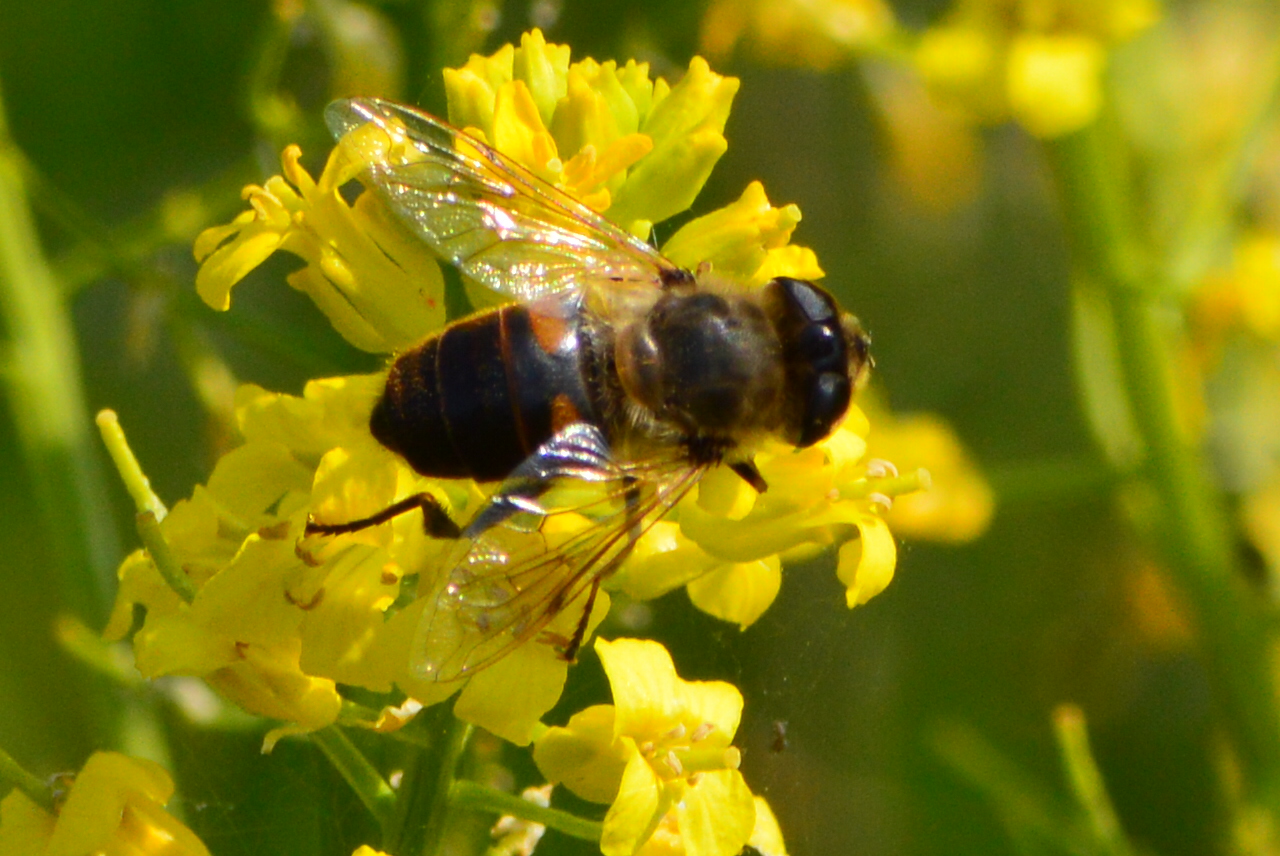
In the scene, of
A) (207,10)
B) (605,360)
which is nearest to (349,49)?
(207,10)

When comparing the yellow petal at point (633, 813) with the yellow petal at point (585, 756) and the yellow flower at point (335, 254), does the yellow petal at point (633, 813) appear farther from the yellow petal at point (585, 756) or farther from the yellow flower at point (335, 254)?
the yellow flower at point (335, 254)

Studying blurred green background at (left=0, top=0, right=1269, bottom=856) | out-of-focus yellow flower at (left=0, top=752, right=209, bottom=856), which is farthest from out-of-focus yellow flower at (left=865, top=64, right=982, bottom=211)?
out-of-focus yellow flower at (left=0, top=752, right=209, bottom=856)

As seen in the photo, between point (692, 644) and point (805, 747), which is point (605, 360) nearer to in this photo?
point (692, 644)

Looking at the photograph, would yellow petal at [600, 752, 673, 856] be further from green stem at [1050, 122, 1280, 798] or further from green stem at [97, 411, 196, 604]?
green stem at [1050, 122, 1280, 798]

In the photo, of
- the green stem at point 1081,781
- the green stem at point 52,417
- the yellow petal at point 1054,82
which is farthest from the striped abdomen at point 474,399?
the yellow petal at point 1054,82

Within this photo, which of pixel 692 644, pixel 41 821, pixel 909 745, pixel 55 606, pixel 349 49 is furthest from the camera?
pixel 909 745

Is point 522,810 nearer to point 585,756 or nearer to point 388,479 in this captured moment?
point 585,756
